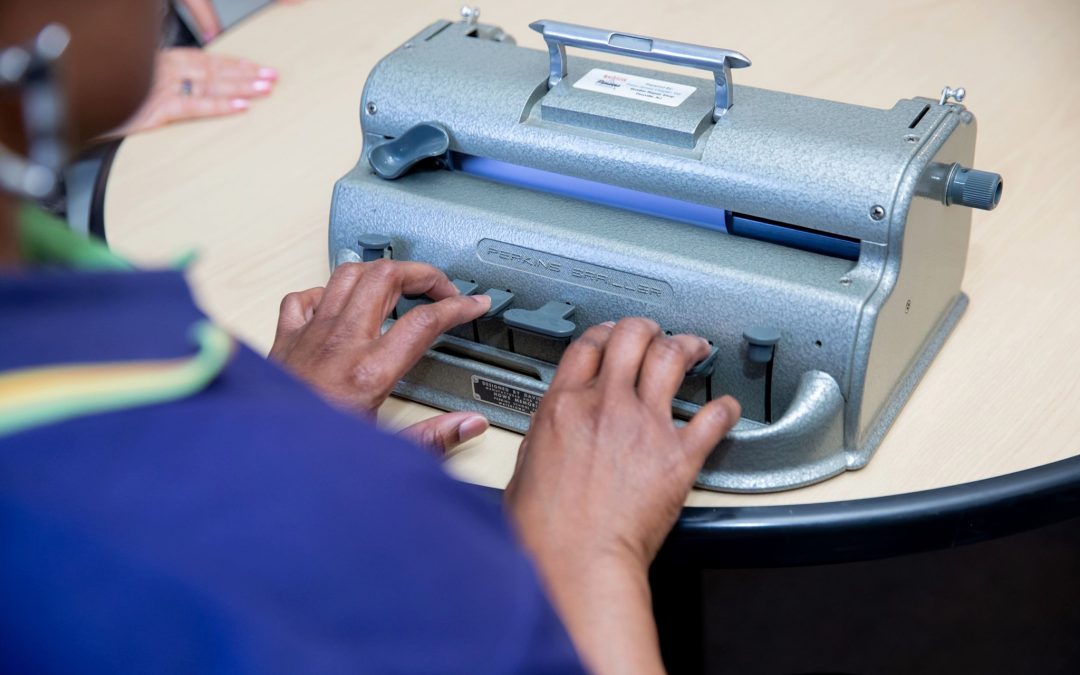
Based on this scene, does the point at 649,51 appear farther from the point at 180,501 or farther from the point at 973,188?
the point at 180,501

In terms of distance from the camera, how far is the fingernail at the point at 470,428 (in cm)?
100

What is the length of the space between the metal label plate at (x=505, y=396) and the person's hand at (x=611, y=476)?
0.26ft

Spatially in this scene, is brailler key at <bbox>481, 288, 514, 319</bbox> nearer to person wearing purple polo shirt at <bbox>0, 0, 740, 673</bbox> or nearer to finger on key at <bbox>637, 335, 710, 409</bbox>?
finger on key at <bbox>637, 335, 710, 409</bbox>

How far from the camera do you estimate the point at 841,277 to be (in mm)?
965

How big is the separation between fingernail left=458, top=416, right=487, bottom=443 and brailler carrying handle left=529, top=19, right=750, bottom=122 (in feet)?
1.09

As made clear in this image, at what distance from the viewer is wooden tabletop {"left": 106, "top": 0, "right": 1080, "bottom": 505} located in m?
1.01

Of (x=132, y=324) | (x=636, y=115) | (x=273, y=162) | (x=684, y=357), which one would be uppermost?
(x=132, y=324)

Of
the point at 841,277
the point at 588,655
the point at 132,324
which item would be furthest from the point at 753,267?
the point at 132,324

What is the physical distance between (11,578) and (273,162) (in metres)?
1.03

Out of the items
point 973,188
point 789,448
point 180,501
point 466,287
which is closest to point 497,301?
point 466,287

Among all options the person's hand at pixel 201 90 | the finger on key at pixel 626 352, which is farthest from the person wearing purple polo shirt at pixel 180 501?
the person's hand at pixel 201 90

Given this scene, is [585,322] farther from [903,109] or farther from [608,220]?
[903,109]

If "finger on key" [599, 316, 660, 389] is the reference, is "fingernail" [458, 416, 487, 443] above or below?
below

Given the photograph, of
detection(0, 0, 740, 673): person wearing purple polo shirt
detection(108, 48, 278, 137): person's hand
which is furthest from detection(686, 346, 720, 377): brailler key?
detection(108, 48, 278, 137): person's hand
